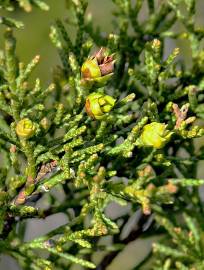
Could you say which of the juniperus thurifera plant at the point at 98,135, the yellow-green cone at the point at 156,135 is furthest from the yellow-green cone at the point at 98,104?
the yellow-green cone at the point at 156,135

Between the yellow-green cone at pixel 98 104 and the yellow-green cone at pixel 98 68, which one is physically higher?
the yellow-green cone at pixel 98 68

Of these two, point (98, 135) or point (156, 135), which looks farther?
point (98, 135)

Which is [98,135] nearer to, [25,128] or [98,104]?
[98,104]

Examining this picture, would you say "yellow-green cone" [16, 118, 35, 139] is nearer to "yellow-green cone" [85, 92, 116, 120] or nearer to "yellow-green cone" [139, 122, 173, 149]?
"yellow-green cone" [85, 92, 116, 120]

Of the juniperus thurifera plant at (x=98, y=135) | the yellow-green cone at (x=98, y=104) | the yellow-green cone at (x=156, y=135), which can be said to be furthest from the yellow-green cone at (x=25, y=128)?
the yellow-green cone at (x=156, y=135)

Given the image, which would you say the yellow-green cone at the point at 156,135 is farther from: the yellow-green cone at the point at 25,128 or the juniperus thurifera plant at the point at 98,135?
the yellow-green cone at the point at 25,128

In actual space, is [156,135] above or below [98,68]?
below

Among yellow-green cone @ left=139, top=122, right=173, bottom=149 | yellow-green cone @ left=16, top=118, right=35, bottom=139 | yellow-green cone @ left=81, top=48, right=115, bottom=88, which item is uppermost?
yellow-green cone @ left=81, top=48, right=115, bottom=88

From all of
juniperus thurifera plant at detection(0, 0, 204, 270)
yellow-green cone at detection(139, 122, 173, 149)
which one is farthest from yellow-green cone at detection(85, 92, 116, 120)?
yellow-green cone at detection(139, 122, 173, 149)

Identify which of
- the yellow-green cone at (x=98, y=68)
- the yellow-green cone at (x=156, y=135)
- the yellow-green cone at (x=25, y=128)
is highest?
the yellow-green cone at (x=98, y=68)

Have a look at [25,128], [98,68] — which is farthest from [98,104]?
[25,128]

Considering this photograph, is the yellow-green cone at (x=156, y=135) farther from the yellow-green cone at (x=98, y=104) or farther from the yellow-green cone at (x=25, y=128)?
the yellow-green cone at (x=25, y=128)

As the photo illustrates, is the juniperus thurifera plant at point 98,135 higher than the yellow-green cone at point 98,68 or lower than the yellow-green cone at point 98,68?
lower
